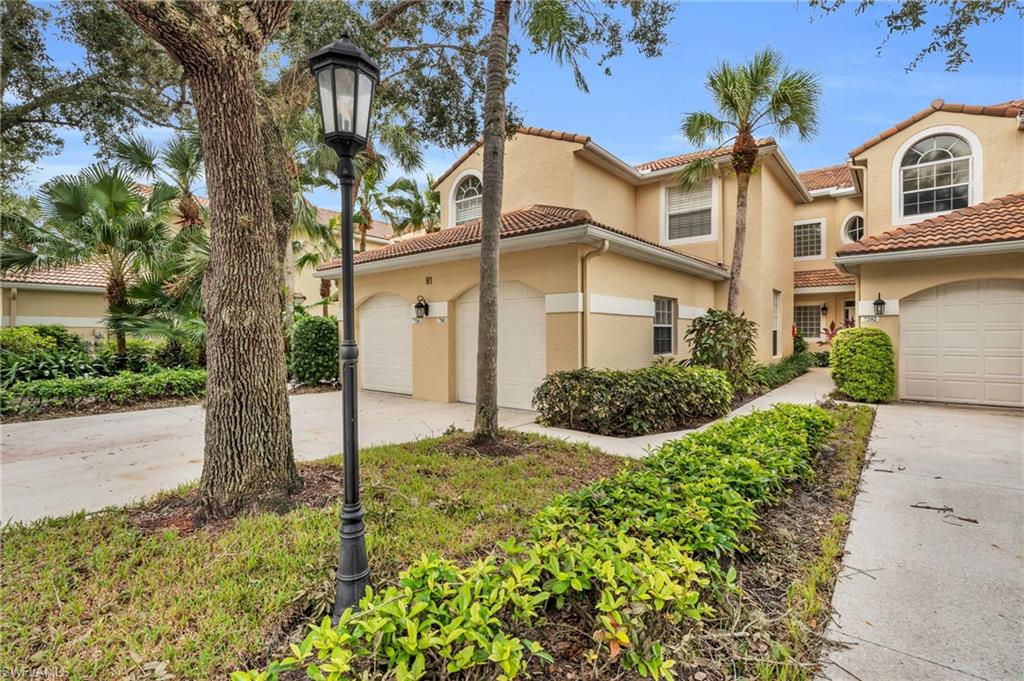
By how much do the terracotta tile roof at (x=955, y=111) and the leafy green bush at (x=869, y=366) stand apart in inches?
237

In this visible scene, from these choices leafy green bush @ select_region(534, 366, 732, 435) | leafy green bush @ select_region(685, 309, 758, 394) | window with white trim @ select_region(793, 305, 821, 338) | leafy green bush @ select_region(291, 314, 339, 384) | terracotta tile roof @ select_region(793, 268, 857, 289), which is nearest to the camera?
leafy green bush @ select_region(534, 366, 732, 435)

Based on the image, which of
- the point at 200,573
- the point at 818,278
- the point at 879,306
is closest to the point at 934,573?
the point at 200,573

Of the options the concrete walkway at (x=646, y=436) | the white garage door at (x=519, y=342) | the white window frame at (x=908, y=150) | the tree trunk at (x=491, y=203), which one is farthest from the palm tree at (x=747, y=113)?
the tree trunk at (x=491, y=203)

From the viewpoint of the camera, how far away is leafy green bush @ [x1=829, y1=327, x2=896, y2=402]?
10.1 metres

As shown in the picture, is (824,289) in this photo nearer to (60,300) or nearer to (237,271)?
(237,271)

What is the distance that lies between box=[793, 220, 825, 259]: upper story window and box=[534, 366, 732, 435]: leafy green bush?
13269 mm

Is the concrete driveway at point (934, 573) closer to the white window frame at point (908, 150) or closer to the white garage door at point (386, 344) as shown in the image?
the white window frame at point (908, 150)

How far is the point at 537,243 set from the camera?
29.0 feet

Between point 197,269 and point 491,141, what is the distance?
28.1 ft

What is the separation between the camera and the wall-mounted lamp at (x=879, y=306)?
403 inches

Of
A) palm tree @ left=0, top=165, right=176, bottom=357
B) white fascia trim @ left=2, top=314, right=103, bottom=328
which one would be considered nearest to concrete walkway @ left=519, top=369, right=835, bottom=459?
palm tree @ left=0, top=165, right=176, bottom=357

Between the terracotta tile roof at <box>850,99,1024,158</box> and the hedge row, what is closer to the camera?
the hedge row

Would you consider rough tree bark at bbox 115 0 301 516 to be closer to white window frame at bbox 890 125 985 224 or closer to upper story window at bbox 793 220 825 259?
white window frame at bbox 890 125 985 224

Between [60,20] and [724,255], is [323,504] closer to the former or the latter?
[60,20]
